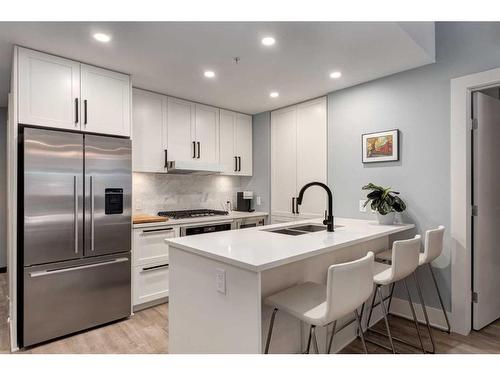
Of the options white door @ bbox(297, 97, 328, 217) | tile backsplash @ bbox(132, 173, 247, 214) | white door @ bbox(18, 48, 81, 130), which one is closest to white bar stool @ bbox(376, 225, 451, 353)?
white door @ bbox(297, 97, 328, 217)

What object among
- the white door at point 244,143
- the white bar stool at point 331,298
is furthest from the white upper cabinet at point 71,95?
the white bar stool at point 331,298

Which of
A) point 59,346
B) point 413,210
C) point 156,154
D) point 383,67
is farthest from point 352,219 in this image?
point 59,346

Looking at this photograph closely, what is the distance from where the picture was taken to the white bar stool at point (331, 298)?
146 centimetres

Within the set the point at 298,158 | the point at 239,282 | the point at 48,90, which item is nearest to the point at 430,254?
the point at 239,282

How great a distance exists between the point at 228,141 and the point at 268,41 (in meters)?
2.14

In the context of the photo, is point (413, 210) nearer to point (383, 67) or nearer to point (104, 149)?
point (383, 67)

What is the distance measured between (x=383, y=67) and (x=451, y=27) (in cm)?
62

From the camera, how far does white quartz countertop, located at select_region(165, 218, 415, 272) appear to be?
1.54 m

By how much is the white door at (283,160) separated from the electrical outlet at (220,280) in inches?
96.7

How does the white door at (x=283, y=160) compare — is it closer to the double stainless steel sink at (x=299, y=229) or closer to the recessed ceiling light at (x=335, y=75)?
the recessed ceiling light at (x=335, y=75)

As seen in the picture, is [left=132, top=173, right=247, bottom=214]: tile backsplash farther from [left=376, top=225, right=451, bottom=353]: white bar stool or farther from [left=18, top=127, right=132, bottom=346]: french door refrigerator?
[left=376, top=225, right=451, bottom=353]: white bar stool

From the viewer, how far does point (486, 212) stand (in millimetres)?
2738

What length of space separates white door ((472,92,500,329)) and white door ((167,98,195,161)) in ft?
9.81

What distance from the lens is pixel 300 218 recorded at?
3.96 metres
